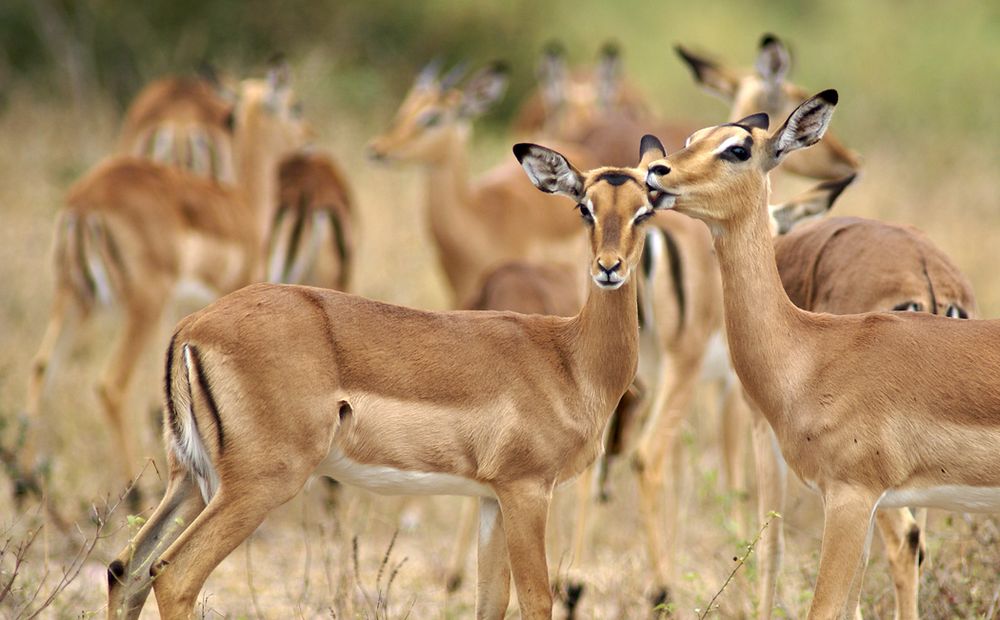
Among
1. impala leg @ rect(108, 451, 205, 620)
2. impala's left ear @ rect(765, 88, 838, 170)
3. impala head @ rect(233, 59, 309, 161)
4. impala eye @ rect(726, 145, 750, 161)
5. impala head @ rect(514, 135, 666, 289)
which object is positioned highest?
impala's left ear @ rect(765, 88, 838, 170)

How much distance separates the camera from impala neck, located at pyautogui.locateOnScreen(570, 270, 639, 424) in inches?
160

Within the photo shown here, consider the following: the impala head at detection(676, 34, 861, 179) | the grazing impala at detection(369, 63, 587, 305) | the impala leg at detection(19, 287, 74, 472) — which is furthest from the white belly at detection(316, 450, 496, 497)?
the grazing impala at detection(369, 63, 587, 305)

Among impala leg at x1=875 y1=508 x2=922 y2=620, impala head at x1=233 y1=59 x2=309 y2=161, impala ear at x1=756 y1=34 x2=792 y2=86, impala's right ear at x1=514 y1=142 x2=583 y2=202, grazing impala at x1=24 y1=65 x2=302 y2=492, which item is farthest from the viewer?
impala head at x1=233 y1=59 x2=309 y2=161

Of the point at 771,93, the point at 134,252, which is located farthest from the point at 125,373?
the point at 771,93

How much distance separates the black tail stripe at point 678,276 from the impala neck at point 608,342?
6.98 ft

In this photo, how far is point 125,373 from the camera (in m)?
7.09

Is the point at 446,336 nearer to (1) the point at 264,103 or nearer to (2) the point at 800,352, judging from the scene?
(2) the point at 800,352

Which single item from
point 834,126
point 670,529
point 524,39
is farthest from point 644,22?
point 670,529

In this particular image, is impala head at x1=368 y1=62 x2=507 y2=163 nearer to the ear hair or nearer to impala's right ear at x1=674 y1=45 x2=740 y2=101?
impala's right ear at x1=674 y1=45 x2=740 y2=101

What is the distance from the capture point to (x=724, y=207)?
3818 millimetres

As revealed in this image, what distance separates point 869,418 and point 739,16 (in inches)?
696

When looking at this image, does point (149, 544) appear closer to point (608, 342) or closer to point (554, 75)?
point (608, 342)

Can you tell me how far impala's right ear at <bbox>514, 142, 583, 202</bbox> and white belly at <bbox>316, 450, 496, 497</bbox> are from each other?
0.83 metres

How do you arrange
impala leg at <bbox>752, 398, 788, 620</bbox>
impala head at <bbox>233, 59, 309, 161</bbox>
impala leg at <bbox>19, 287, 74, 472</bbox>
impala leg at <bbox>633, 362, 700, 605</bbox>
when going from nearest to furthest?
impala leg at <bbox>752, 398, 788, 620</bbox> < impala leg at <bbox>633, 362, 700, 605</bbox> < impala leg at <bbox>19, 287, 74, 472</bbox> < impala head at <bbox>233, 59, 309, 161</bbox>
